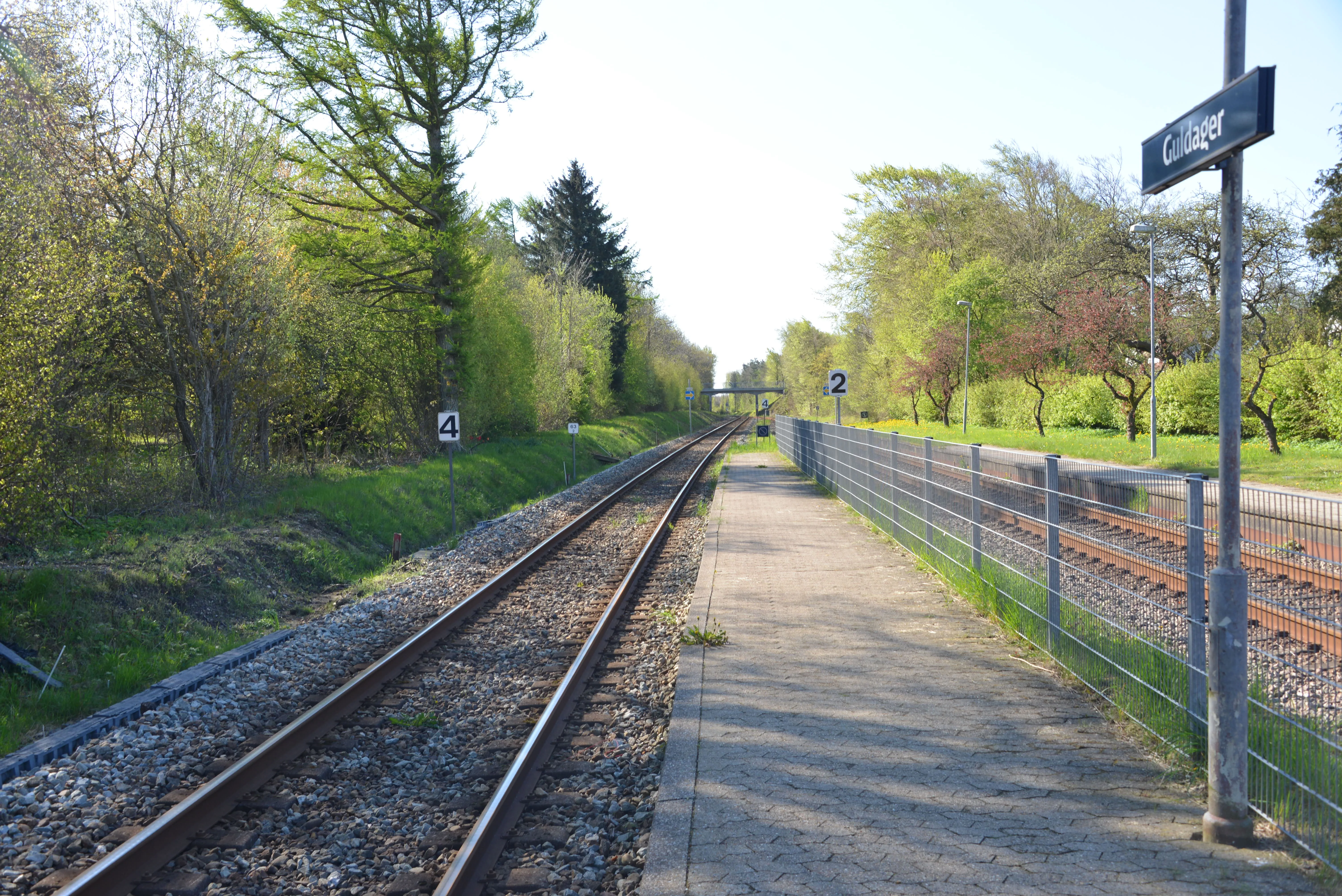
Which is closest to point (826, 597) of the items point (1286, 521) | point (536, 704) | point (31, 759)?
point (536, 704)

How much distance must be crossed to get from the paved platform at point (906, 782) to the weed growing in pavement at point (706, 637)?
210 millimetres

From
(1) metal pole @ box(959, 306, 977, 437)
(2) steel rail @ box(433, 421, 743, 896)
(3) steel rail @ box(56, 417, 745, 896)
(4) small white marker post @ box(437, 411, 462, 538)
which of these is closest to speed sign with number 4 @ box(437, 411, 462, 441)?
(4) small white marker post @ box(437, 411, 462, 538)

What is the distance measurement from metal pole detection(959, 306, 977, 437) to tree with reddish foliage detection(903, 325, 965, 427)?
0.76 meters

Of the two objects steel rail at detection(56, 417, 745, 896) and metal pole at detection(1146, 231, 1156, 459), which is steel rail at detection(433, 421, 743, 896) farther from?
metal pole at detection(1146, 231, 1156, 459)

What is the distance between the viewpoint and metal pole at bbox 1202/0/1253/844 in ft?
12.9

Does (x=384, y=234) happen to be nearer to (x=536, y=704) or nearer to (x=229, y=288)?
(x=229, y=288)

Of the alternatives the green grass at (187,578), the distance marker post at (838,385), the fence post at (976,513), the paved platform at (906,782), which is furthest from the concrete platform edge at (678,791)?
the distance marker post at (838,385)

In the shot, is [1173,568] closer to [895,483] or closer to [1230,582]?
[1230,582]

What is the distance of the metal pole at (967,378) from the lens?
38625 mm

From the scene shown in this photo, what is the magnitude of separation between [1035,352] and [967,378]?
400 centimetres

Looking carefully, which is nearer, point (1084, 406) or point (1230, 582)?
point (1230, 582)

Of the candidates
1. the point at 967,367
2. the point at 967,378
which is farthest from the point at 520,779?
the point at 967,367

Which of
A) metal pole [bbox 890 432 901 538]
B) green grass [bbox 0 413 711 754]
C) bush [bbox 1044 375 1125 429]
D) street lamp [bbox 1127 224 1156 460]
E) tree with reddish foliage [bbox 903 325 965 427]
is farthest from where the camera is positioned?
tree with reddish foliage [bbox 903 325 965 427]

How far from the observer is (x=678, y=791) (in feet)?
16.1
